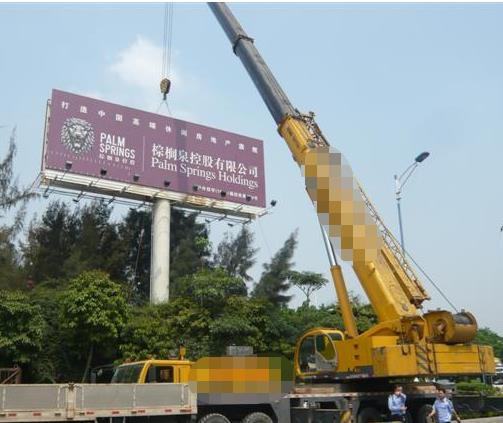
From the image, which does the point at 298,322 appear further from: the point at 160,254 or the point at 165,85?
the point at 165,85

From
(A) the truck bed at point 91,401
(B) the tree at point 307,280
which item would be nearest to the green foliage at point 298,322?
(B) the tree at point 307,280

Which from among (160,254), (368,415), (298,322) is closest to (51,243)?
(160,254)

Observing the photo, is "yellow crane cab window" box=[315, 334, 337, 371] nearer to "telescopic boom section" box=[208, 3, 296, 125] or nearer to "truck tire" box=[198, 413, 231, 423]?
"truck tire" box=[198, 413, 231, 423]

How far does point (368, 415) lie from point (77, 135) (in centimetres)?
2227

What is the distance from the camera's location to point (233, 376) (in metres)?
13.0

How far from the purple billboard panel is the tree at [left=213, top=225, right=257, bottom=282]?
4572 millimetres

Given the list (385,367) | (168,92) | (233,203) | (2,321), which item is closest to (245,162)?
(233,203)

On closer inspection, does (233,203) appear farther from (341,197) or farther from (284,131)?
(341,197)

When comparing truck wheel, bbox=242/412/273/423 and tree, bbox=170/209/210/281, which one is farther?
tree, bbox=170/209/210/281

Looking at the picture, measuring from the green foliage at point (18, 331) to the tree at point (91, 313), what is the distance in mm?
1378

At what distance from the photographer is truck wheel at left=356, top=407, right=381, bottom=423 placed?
14.3 metres

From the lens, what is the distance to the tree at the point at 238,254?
131 ft

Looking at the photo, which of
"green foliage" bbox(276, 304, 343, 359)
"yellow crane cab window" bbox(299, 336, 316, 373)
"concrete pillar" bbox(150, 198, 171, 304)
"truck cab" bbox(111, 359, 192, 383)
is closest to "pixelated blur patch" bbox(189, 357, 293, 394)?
"truck cab" bbox(111, 359, 192, 383)

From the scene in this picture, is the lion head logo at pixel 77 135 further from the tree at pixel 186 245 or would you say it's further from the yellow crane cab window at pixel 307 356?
the yellow crane cab window at pixel 307 356
